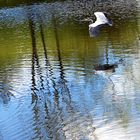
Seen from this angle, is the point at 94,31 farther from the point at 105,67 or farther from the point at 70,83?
the point at 70,83

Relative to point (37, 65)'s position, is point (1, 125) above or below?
below

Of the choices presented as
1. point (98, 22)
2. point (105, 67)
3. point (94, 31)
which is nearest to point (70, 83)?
point (105, 67)

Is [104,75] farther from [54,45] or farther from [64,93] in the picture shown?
[54,45]

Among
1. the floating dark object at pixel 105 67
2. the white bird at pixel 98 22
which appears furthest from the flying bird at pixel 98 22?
the floating dark object at pixel 105 67

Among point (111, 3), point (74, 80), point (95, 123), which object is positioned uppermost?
point (111, 3)

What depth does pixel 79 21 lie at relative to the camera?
3322 cm

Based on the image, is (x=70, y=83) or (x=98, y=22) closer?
(x=70, y=83)

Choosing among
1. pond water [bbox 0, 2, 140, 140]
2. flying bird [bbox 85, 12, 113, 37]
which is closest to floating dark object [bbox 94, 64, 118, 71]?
pond water [bbox 0, 2, 140, 140]

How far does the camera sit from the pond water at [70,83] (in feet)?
44.0

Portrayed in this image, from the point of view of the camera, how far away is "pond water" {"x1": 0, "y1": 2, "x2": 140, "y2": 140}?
13406mm

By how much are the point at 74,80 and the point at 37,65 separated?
384cm

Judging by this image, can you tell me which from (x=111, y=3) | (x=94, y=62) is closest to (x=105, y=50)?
(x=94, y=62)

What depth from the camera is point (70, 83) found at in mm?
18125

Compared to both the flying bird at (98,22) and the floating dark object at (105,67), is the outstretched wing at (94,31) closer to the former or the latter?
the flying bird at (98,22)
